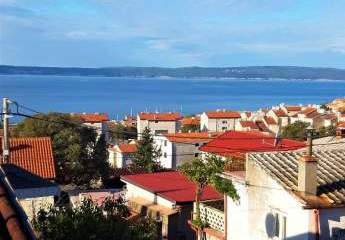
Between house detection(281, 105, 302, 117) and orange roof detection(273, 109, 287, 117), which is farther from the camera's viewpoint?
house detection(281, 105, 302, 117)

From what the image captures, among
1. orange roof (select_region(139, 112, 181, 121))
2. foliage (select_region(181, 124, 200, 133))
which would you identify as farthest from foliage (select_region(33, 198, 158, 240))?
foliage (select_region(181, 124, 200, 133))

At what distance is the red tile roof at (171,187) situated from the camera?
68.2 feet

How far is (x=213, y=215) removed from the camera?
53.8ft

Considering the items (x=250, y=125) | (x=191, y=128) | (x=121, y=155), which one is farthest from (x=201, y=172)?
(x=191, y=128)

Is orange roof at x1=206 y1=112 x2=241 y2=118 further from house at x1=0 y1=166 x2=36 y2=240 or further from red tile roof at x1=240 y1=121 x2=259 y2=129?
house at x1=0 y1=166 x2=36 y2=240

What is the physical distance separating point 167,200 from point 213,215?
4.80m

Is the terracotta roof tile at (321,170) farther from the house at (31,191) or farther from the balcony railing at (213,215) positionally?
the house at (31,191)

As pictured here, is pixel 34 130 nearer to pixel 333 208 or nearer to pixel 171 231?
pixel 171 231

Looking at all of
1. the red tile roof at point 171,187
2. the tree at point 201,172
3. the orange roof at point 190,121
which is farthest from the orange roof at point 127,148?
the tree at point 201,172

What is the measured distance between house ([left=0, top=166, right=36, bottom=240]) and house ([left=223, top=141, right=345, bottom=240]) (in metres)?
7.72

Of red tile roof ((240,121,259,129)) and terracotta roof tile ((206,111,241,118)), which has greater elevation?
terracotta roof tile ((206,111,241,118))

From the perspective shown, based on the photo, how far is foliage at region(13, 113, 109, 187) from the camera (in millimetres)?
40000

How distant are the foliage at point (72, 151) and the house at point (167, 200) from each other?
49.4 ft

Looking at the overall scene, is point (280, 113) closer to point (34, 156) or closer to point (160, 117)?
point (160, 117)
